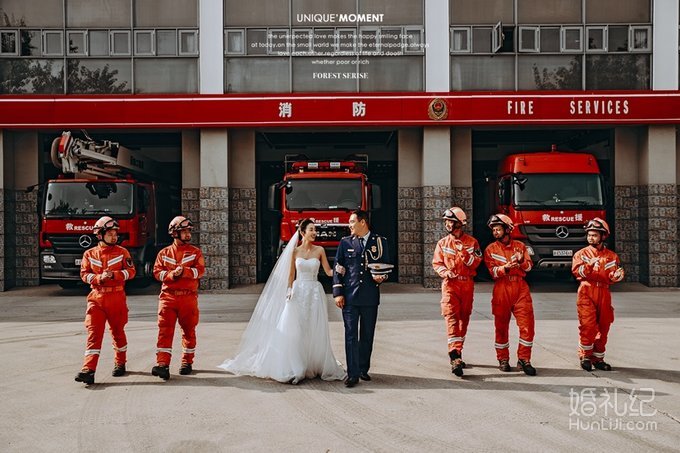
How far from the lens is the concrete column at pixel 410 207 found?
17.6m

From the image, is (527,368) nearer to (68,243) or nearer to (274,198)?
(274,198)

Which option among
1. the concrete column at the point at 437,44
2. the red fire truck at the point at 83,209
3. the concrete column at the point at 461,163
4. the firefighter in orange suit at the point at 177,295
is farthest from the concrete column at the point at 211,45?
the firefighter in orange suit at the point at 177,295

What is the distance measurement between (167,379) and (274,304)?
1.42 m

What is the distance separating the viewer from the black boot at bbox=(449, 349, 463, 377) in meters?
7.06

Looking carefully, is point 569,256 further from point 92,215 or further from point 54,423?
point 54,423

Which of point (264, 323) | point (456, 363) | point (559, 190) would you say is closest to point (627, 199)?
point (559, 190)

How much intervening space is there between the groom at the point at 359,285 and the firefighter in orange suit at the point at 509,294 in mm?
1310

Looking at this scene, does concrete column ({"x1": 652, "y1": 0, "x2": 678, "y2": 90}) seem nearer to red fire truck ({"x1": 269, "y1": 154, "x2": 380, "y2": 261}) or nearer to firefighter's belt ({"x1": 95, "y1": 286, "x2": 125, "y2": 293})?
red fire truck ({"x1": 269, "y1": 154, "x2": 380, "y2": 261})

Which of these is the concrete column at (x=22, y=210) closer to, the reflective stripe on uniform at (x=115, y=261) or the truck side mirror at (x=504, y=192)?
the reflective stripe on uniform at (x=115, y=261)

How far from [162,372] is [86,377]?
0.77 metres

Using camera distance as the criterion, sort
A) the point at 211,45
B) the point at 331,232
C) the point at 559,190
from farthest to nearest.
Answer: the point at 211,45 → the point at 559,190 → the point at 331,232

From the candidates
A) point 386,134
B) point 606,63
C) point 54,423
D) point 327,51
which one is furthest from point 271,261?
point 54,423

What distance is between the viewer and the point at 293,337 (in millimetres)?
7094

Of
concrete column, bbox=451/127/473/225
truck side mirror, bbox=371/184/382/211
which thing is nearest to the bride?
truck side mirror, bbox=371/184/382/211
